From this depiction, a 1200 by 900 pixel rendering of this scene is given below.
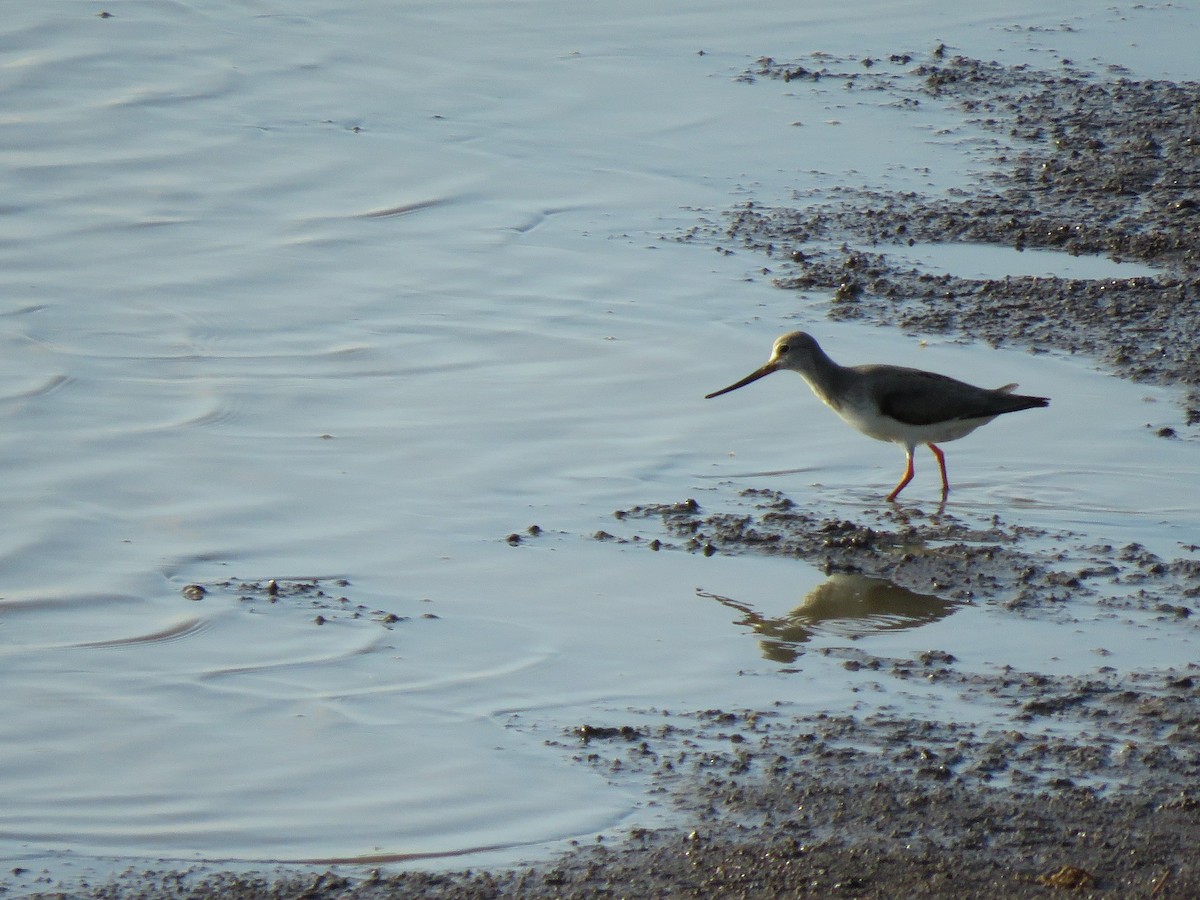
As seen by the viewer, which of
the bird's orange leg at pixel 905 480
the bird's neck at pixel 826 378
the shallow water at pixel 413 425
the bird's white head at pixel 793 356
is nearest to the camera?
the shallow water at pixel 413 425

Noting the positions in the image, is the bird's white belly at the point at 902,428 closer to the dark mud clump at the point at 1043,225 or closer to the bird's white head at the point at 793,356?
the bird's white head at the point at 793,356

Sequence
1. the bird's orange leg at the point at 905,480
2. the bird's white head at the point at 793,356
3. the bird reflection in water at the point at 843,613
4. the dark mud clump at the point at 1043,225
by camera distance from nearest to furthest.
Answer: the bird reflection in water at the point at 843,613
the bird's orange leg at the point at 905,480
the bird's white head at the point at 793,356
the dark mud clump at the point at 1043,225

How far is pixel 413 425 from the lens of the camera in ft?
27.0

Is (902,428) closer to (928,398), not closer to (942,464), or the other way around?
(928,398)

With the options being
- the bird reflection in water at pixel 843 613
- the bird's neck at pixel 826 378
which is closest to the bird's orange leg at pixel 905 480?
the bird's neck at pixel 826 378

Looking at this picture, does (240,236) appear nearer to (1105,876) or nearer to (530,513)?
(530,513)

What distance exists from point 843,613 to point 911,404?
1.55m

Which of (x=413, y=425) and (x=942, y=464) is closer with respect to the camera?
(x=942, y=464)

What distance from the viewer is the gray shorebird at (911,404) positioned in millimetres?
7883

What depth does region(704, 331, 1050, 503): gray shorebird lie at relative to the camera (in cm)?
788

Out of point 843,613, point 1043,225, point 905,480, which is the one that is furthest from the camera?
point 1043,225

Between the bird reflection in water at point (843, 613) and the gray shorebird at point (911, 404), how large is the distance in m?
1.13

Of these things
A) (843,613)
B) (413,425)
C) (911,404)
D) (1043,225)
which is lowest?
(843,613)

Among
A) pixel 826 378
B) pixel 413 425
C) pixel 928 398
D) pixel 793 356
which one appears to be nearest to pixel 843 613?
pixel 928 398
